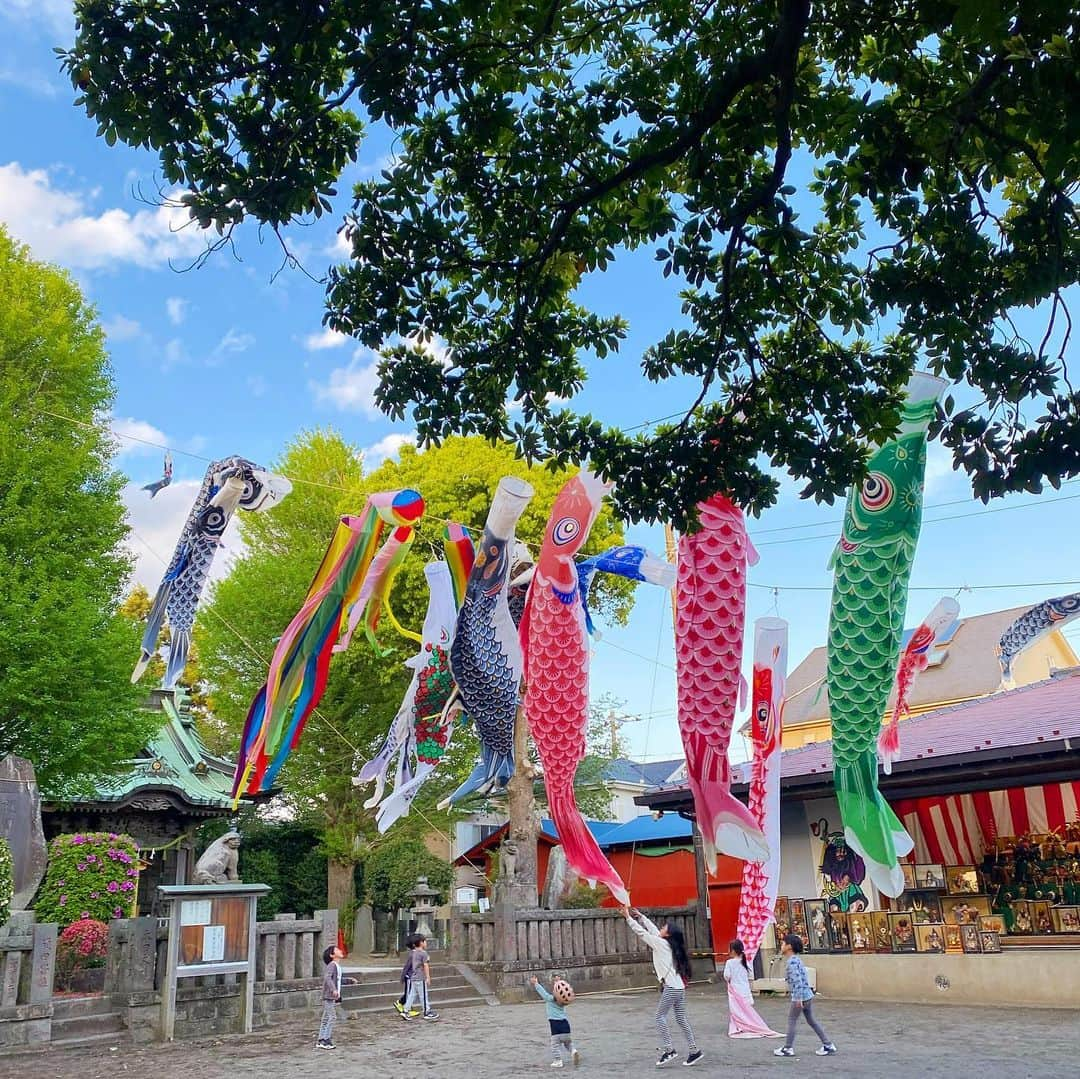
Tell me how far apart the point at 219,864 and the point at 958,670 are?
72.2ft

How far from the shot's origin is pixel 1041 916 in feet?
46.4

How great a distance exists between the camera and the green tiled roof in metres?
17.4

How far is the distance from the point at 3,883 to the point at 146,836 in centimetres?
838

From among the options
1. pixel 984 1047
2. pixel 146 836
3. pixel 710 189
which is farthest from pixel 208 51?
pixel 146 836

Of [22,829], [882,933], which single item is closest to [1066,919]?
[882,933]

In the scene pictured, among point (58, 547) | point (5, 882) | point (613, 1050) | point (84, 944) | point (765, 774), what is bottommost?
point (613, 1050)

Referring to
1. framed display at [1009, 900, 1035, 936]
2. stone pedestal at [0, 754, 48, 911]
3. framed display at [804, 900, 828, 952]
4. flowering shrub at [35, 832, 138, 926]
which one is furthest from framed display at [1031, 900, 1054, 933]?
stone pedestal at [0, 754, 48, 911]

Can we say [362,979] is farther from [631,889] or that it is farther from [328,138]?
[328,138]

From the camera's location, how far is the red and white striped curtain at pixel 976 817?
50.0 feet

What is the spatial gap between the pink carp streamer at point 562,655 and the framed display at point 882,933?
4364 mm

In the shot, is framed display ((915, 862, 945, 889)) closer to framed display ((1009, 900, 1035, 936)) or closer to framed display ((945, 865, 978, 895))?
framed display ((945, 865, 978, 895))

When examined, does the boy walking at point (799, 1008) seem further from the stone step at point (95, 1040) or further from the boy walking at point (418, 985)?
the stone step at point (95, 1040)

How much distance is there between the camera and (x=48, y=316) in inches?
646

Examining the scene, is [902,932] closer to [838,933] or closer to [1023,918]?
[838,933]
